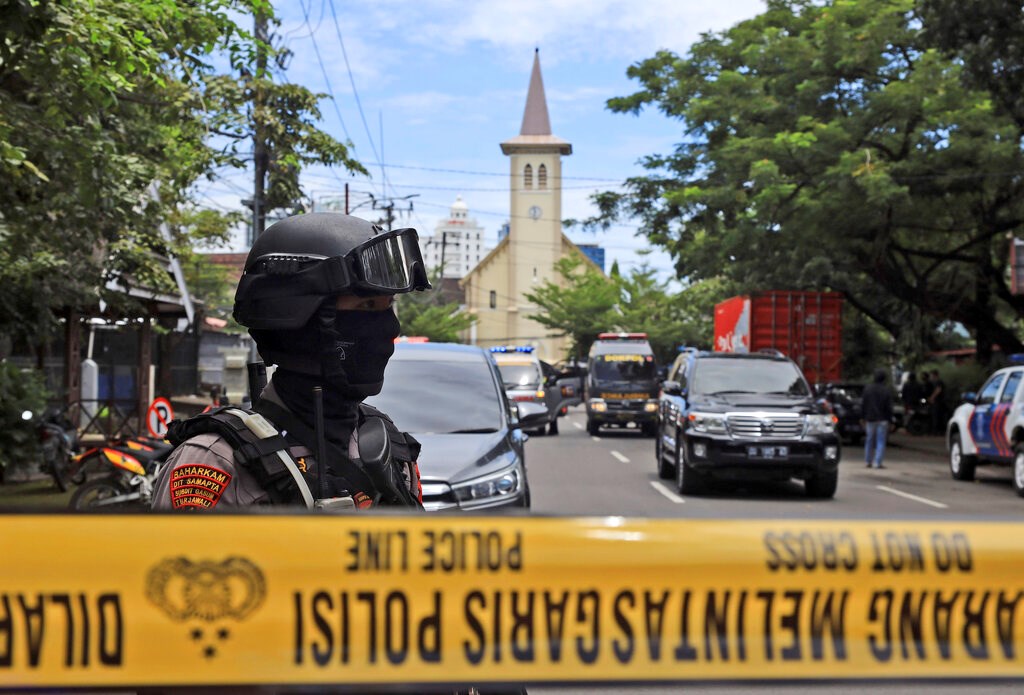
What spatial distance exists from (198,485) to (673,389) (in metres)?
13.7

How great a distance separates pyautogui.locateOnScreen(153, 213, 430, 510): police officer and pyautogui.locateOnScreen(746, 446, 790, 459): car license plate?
480 inches

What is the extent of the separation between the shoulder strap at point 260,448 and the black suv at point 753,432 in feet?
41.4

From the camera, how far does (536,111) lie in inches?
3910

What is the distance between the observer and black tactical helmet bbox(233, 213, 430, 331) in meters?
2.35

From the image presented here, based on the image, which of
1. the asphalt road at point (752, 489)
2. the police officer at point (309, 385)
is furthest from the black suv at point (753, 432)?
the police officer at point (309, 385)

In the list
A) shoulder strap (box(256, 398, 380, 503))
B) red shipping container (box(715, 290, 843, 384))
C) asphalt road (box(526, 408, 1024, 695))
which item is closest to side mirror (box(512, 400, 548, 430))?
asphalt road (box(526, 408, 1024, 695))

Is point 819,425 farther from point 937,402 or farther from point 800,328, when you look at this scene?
point 937,402

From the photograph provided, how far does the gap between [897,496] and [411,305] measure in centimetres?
5437

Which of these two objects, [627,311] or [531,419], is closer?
[531,419]

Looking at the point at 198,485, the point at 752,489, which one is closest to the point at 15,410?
the point at 752,489

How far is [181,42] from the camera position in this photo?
10477 mm

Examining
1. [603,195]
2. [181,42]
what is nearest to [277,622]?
[181,42]

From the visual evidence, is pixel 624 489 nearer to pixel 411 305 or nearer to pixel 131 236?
pixel 131 236

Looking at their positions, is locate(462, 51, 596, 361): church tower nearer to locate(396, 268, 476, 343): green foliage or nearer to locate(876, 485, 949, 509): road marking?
locate(396, 268, 476, 343): green foliage
